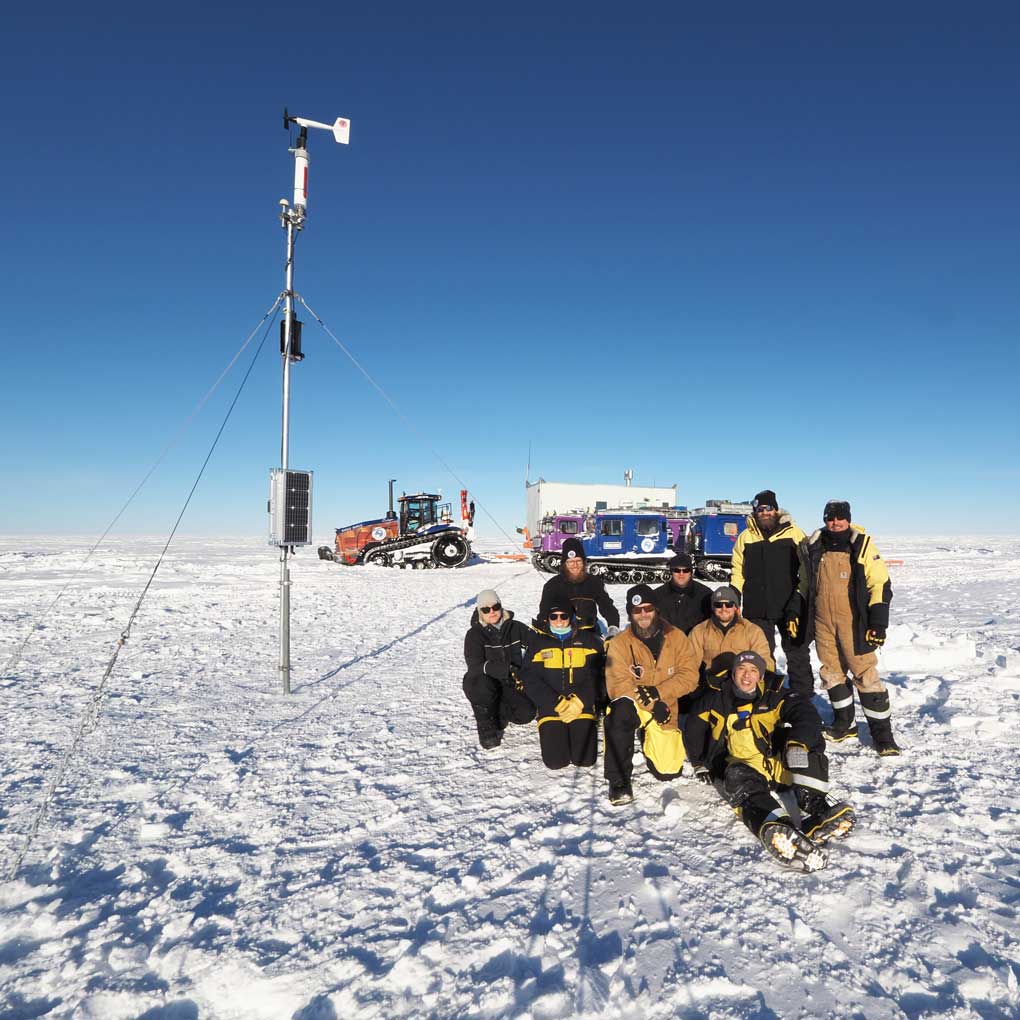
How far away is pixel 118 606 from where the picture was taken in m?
12.1

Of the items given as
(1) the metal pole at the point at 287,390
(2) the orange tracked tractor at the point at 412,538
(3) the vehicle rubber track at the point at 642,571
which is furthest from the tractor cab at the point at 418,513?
(1) the metal pole at the point at 287,390

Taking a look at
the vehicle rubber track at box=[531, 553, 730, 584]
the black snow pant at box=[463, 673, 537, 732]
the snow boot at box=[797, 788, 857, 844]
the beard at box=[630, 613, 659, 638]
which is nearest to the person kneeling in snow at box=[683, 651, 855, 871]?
the snow boot at box=[797, 788, 857, 844]

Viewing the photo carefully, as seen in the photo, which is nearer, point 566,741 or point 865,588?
point 566,741

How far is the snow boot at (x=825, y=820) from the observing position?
10.4 ft

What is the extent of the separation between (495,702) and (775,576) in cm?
250

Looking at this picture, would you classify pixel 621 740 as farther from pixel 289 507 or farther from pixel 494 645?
pixel 289 507

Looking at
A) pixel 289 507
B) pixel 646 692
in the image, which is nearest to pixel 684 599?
pixel 646 692

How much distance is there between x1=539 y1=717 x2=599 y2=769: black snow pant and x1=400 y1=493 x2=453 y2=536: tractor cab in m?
19.3

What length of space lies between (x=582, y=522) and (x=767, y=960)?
56.2 ft

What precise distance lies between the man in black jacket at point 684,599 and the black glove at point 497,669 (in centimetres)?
139

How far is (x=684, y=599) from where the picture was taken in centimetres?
504

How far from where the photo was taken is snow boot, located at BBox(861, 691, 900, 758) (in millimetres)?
4371

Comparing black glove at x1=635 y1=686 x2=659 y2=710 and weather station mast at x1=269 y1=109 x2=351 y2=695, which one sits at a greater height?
weather station mast at x1=269 y1=109 x2=351 y2=695

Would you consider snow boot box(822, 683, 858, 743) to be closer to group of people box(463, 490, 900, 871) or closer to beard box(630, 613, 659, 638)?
group of people box(463, 490, 900, 871)
